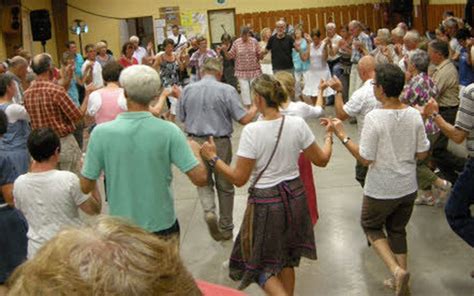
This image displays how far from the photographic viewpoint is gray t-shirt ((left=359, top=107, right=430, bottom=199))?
397 cm

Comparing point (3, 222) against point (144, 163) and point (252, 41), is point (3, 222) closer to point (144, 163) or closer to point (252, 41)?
point (144, 163)

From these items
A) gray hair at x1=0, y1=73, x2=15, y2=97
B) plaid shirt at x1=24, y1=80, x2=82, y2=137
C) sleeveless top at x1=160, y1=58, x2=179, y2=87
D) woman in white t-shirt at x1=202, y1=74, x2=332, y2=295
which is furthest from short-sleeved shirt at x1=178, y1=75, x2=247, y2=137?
sleeveless top at x1=160, y1=58, x2=179, y2=87

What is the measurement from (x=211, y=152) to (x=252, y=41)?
7.60 m

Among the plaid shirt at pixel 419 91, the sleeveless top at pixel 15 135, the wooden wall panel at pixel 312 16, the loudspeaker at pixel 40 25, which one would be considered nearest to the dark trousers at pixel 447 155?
the plaid shirt at pixel 419 91

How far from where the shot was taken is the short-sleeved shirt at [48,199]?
3334 mm

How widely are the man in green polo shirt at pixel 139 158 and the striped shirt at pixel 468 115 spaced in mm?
1707

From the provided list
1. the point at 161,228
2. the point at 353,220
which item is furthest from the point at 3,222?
the point at 353,220

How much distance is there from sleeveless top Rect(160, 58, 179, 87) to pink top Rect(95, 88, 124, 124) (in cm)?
478

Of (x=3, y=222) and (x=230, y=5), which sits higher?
(x=230, y=5)

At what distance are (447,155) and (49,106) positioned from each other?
3630mm

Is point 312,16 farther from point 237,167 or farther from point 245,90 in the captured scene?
point 237,167

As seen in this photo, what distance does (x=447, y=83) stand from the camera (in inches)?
240

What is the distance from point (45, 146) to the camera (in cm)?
345

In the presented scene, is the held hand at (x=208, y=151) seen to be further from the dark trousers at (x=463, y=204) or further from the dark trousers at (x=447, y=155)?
the dark trousers at (x=447, y=155)
